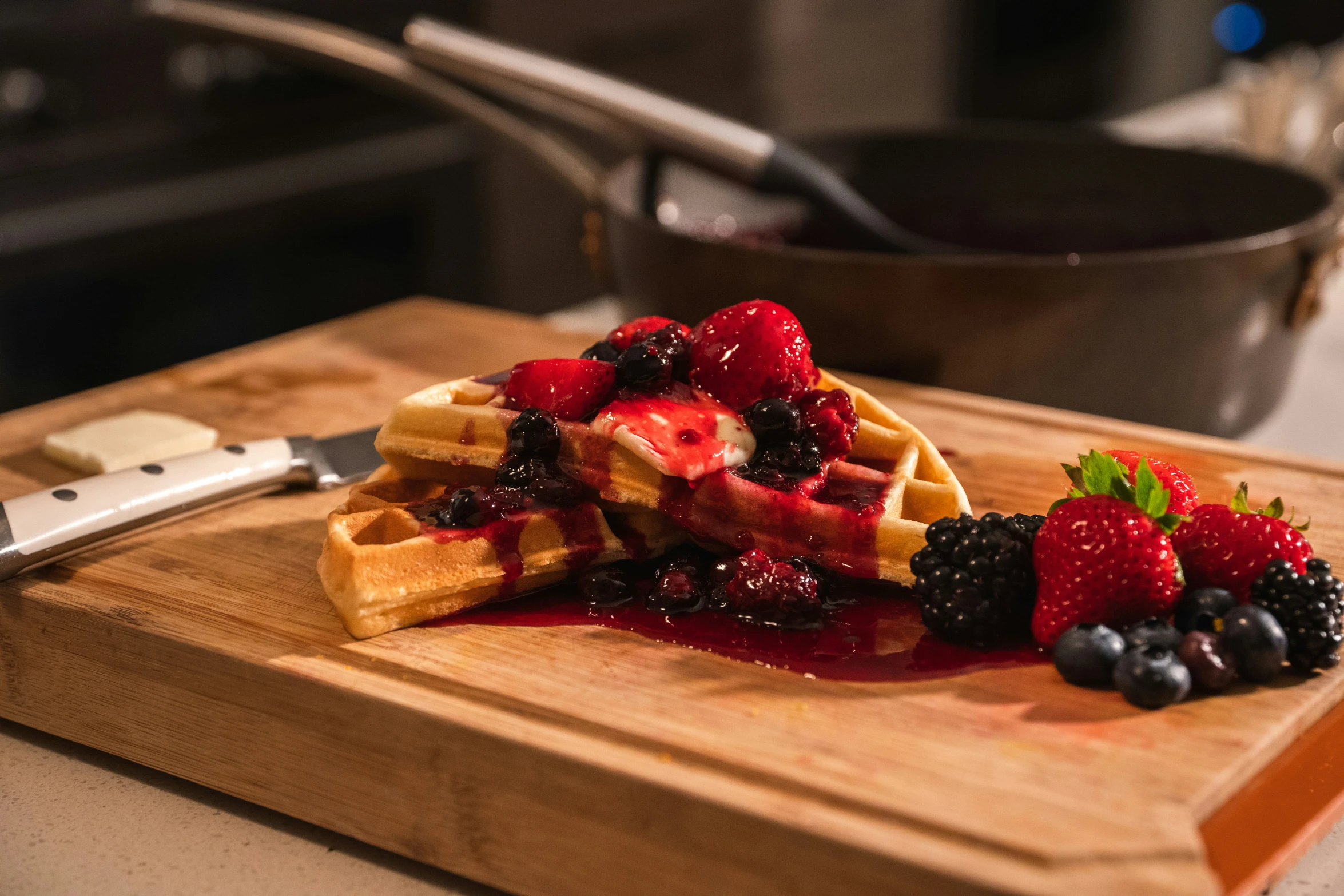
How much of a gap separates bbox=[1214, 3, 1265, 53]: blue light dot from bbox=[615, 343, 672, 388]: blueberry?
7853 mm

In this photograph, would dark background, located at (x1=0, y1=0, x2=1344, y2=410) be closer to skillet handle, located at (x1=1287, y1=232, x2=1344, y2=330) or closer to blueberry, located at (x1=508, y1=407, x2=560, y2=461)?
skillet handle, located at (x1=1287, y1=232, x2=1344, y2=330)

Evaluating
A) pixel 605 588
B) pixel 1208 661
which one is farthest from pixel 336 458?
pixel 1208 661

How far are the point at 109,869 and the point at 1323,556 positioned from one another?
1286 millimetres

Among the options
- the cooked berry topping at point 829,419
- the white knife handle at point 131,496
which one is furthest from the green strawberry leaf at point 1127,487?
the white knife handle at point 131,496

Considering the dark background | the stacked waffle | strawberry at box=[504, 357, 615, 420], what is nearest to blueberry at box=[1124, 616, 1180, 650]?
the stacked waffle

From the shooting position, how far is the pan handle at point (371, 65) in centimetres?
220

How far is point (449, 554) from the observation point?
1.30m

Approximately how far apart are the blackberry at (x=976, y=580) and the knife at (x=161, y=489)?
766mm

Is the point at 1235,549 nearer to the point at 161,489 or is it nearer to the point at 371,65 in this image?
the point at 161,489

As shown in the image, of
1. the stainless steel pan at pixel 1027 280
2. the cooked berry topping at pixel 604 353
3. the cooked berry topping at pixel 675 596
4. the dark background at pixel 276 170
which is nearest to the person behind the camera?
the cooked berry topping at pixel 675 596

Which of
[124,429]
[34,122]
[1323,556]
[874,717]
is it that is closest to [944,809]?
[874,717]

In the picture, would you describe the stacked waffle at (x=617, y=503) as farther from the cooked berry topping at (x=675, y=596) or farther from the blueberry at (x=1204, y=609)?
the blueberry at (x=1204, y=609)

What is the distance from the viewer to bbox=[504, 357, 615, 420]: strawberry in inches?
54.2

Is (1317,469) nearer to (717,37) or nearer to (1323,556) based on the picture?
(1323,556)
